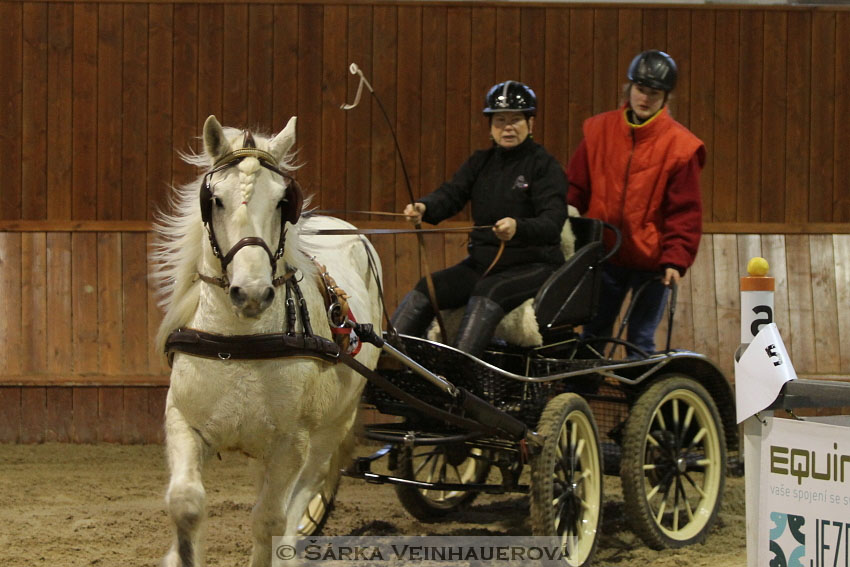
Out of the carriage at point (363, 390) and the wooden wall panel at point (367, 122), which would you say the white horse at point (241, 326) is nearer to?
the carriage at point (363, 390)

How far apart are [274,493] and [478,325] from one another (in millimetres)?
1194

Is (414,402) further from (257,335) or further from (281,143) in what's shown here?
(281,143)

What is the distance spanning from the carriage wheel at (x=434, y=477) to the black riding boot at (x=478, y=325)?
49 centimetres

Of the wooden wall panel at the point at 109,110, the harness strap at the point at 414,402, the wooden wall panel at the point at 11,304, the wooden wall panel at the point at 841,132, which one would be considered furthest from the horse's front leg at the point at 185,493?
the wooden wall panel at the point at 841,132

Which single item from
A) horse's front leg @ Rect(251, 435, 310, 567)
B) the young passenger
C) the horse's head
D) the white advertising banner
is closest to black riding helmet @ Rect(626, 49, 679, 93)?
the young passenger

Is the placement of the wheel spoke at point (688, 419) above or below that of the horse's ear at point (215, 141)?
below

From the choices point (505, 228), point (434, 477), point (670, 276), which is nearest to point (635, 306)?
point (670, 276)

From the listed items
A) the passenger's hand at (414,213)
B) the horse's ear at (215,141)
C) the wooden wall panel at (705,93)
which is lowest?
the passenger's hand at (414,213)

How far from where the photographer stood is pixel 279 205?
125 inches

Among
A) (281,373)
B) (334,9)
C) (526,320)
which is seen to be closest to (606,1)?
(334,9)

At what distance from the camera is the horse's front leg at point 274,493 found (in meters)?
3.36

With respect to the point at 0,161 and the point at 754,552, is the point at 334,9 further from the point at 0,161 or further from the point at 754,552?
the point at 754,552

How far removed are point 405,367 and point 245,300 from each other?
1429mm

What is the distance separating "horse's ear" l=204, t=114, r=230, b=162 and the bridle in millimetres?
22
